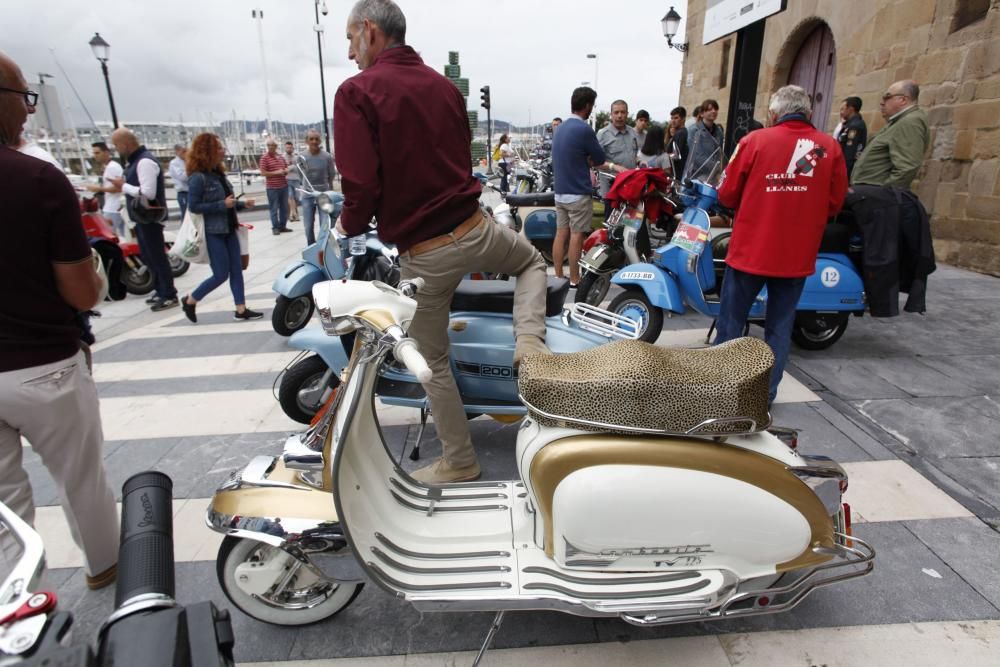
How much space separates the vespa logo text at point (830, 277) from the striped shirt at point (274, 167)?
9.73m

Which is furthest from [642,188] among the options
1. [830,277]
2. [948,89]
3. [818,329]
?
[948,89]

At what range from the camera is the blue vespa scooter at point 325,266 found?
4.53 meters

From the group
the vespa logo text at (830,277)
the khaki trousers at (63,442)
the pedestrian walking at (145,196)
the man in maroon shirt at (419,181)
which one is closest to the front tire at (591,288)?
the vespa logo text at (830,277)

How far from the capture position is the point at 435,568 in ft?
6.44

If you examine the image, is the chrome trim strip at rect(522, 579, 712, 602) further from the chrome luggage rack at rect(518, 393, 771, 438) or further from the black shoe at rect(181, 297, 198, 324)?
the black shoe at rect(181, 297, 198, 324)

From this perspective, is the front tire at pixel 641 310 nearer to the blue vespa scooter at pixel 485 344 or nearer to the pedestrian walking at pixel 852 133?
the blue vespa scooter at pixel 485 344

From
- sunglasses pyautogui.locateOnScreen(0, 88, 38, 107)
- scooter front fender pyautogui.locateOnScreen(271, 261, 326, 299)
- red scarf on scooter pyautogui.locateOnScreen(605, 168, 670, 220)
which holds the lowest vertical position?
scooter front fender pyautogui.locateOnScreen(271, 261, 326, 299)

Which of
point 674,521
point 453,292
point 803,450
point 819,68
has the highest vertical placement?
point 819,68

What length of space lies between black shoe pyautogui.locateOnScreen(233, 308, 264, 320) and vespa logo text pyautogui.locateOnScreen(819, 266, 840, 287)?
16.7 feet

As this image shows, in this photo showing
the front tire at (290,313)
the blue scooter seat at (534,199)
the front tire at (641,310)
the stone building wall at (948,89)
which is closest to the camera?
the front tire at (641,310)

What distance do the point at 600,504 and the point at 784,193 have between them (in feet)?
7.41

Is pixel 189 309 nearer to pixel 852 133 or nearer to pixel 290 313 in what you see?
pixel 290 313

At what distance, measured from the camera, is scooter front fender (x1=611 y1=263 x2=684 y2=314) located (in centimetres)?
434

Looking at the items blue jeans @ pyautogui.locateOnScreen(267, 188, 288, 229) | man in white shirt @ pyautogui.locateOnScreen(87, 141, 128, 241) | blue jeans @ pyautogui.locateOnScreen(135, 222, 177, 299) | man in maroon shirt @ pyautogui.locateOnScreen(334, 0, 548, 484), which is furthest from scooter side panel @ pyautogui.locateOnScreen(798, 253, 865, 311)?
blue jeans @ pyautogui.locateOnScreen(267, 188, 288, 229)
